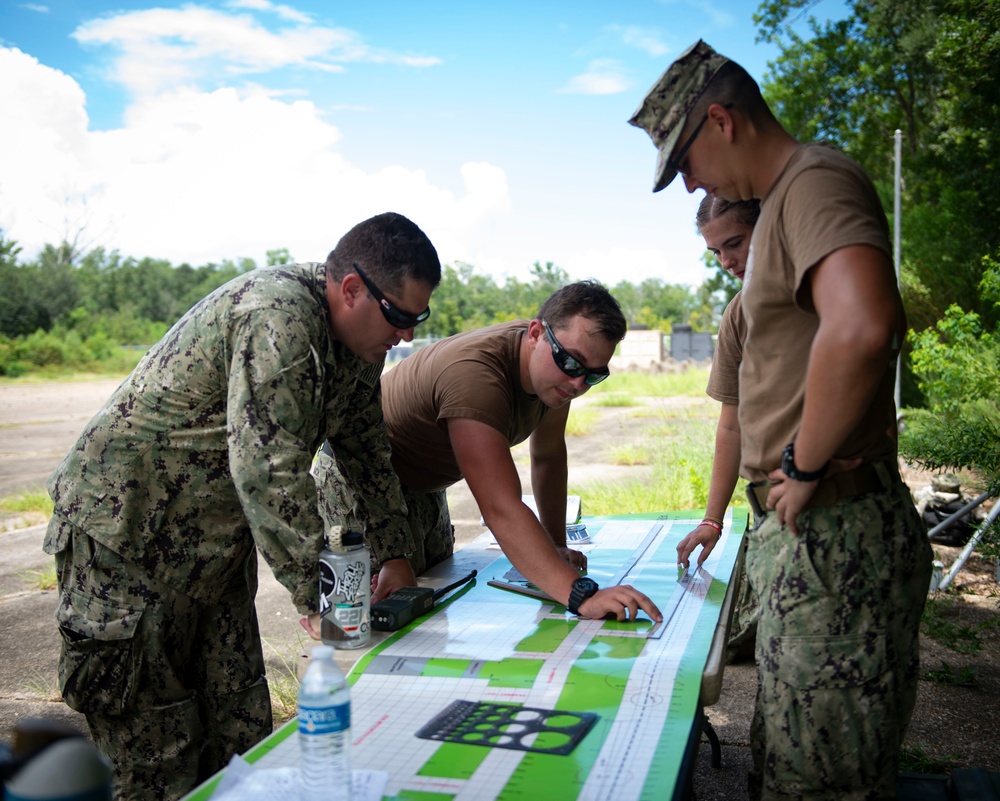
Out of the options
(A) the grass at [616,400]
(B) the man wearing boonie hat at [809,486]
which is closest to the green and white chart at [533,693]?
(B) the man wearing boonie hat at [809,486]

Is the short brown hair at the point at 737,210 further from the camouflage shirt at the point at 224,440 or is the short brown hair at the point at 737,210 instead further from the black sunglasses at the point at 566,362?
the camouflage shirt at the point at 224,440

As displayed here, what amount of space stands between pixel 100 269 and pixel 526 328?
60.4m

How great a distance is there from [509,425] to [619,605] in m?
0.65

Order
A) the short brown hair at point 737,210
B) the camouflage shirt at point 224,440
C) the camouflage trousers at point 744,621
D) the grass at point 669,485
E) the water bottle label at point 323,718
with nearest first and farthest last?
the water bottle label at point 323,718, the camouflage shirt at point 224,440, the short brown hair at point 737,210, the camouflage trousers at point 744,621, the grass at point 669,485

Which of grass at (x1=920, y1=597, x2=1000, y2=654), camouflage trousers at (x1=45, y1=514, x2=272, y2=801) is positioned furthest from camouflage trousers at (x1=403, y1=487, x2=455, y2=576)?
grass at (x1=920, y1=597, x2=1000, y2=654)

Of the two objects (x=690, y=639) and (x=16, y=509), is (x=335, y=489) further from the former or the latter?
(x=16, y=509)

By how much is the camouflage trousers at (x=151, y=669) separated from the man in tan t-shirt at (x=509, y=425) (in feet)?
1.63

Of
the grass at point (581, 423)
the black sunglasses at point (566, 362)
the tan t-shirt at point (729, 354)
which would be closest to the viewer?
the black sunglasses at point (566, 362)

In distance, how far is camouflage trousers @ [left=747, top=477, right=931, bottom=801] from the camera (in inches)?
63.6

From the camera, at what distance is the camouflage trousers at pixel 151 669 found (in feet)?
7.09

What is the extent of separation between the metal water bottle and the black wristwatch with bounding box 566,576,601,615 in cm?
55

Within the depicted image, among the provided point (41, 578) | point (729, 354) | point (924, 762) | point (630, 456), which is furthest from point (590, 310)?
point (630, 456)

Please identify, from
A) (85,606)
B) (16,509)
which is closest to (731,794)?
(85,606)

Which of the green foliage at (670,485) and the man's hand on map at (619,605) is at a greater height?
the man's hand on map at (619,605)
